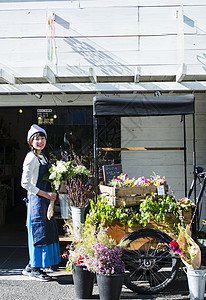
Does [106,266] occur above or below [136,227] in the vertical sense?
below

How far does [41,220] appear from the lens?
14.0 feet

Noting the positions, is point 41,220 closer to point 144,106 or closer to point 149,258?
point 149,258

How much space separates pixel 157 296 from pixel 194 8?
14.7 feet

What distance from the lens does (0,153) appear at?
370 inches

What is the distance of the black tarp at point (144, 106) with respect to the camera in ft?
13.8

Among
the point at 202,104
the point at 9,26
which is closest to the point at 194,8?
the point at 202,104

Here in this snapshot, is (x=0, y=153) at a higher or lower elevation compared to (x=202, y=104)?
lower

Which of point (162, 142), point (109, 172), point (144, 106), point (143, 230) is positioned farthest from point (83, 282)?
point (162, 142)

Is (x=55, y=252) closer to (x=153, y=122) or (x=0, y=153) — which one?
(x=153, y=122)

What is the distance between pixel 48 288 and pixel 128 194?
1551mm

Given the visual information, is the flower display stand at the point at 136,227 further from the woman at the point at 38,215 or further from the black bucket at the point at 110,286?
the woman at the point at 38,215

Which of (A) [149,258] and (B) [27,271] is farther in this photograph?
(B) [27,271]

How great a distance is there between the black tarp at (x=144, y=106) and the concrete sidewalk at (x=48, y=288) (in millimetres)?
2229

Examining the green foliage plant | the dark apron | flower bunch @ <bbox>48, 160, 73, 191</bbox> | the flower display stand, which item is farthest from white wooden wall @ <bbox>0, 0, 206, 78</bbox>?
the flower display stand
